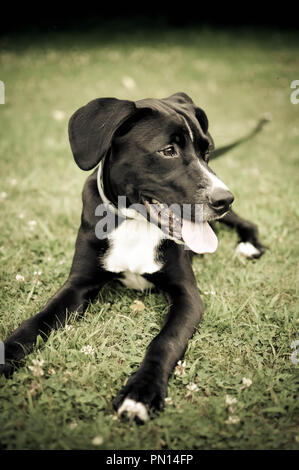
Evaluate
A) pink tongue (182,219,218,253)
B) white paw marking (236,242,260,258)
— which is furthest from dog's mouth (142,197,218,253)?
white paw marking (236,242,260,258)

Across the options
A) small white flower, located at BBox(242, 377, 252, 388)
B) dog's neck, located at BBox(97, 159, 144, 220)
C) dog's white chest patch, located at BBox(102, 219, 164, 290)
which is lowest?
small white flower, located at BBox(242, 377, 252, 388)

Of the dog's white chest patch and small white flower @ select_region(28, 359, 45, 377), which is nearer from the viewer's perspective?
small white flower @ select_region(28, 359, 45, 377)

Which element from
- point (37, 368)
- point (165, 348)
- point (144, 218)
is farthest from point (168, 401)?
point (144, 218)

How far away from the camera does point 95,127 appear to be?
2.38 metres

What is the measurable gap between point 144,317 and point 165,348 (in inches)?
20.0

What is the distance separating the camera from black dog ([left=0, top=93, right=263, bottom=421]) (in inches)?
92.4

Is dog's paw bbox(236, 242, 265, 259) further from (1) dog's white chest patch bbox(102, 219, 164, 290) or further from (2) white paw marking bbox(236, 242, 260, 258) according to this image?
(1) dog's white chest patch bbox(102, 219, 164, 290)

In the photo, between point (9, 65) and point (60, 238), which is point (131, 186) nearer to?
point (60, 238)

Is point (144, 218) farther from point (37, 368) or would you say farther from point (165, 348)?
point (37, 368)

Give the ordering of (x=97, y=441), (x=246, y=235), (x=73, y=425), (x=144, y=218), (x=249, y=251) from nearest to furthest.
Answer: (x=97, y=441), (x=73, y=425), (x=144, y=218), (x=249, y=251), (x=246, y=235)

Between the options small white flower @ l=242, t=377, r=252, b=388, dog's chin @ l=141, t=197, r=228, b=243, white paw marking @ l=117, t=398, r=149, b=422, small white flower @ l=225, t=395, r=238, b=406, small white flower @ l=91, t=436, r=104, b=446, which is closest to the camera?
small white flower @ l=91, t=436, r=104, b=446

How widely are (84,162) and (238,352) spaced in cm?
151

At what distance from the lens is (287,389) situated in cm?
232

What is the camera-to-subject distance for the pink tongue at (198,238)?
2598 mm
